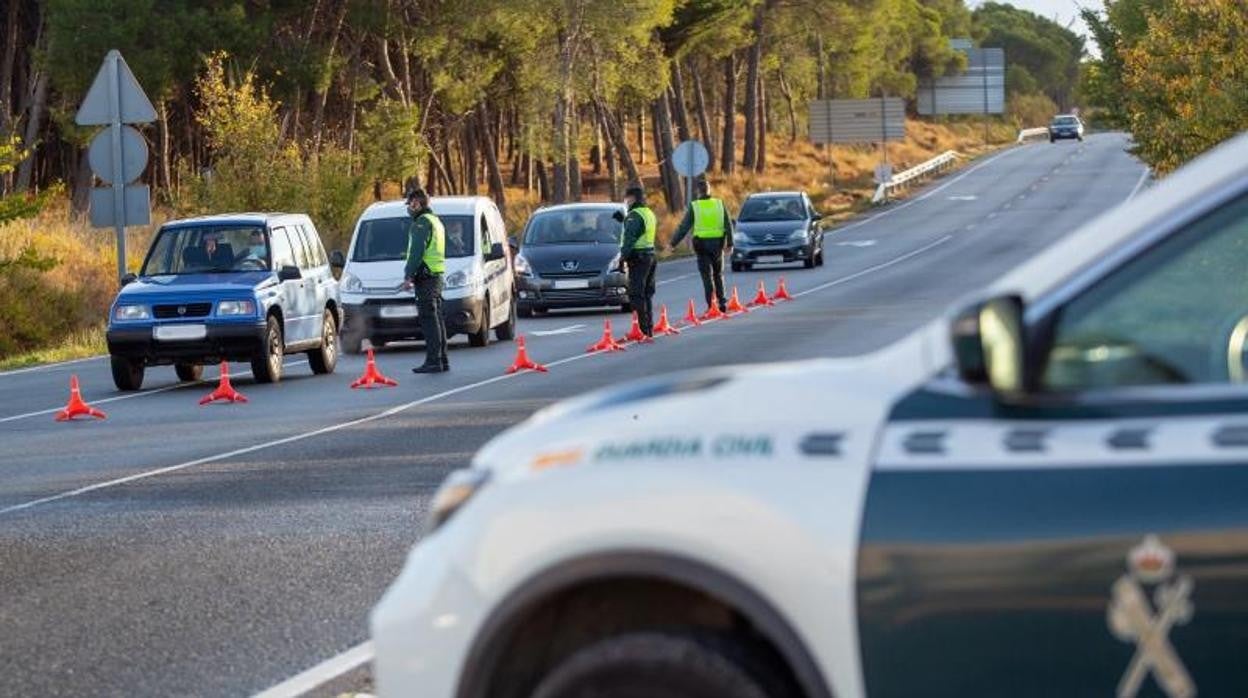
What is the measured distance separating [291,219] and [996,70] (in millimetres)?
108266

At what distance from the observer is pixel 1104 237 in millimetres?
4543

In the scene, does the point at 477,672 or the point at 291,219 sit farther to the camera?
the point at 291,219

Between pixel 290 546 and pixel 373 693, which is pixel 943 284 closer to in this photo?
pixel 290 546

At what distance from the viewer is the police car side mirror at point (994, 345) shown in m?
4.38

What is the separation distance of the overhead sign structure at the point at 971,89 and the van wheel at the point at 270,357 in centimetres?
10902

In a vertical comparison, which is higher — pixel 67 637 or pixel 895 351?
pixel 895 351

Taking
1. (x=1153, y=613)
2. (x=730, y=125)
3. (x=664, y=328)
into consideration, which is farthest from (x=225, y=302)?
(x=730, y=125)

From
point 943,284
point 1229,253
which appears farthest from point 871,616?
point 943,284

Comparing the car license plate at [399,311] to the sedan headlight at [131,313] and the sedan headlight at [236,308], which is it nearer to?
the sedan headlight at [236,308]

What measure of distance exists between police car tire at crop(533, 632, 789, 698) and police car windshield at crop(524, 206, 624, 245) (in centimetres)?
3192

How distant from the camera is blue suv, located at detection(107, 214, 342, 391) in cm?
2348

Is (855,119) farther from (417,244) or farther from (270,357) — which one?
(270,357)

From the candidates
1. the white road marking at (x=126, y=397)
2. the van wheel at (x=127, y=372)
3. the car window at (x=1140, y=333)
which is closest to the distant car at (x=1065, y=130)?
the white road marking at (x=126, y=397)

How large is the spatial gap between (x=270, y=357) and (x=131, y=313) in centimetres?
145
